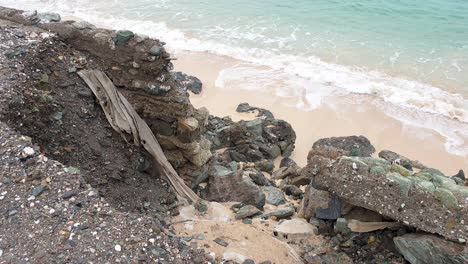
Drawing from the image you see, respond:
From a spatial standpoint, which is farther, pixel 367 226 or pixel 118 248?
pixel 367 226

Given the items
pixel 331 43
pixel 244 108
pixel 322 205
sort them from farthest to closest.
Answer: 1. pixel 331 43
2. pixel 244 108
3. pixel 322 205

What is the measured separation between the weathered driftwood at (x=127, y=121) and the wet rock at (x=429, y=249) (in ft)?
10.1

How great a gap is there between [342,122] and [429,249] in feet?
21.4

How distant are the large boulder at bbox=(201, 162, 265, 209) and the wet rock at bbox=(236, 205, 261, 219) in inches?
13.2

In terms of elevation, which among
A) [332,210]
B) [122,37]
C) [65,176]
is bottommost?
[332,210]

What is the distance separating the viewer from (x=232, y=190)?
7191mm

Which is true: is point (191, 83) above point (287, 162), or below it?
above

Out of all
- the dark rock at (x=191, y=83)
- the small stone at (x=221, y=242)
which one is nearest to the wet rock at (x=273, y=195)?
the small stone at (x=221, y=242)

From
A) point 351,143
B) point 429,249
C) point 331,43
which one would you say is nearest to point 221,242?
point 429,249

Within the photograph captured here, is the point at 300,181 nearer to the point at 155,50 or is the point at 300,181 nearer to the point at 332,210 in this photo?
the point at 332,210

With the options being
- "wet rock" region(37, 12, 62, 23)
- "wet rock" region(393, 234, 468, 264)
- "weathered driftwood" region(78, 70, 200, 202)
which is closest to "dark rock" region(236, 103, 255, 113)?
"weathered driftwood" region(78, 70, 200, 202)

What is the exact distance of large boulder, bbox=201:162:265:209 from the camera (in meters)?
7.11

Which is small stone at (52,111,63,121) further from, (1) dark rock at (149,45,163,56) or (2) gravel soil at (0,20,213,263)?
(1) dark rock at (149,45,163,56)

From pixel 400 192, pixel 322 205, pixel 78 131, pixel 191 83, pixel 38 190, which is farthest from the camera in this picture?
pixel 191 83
